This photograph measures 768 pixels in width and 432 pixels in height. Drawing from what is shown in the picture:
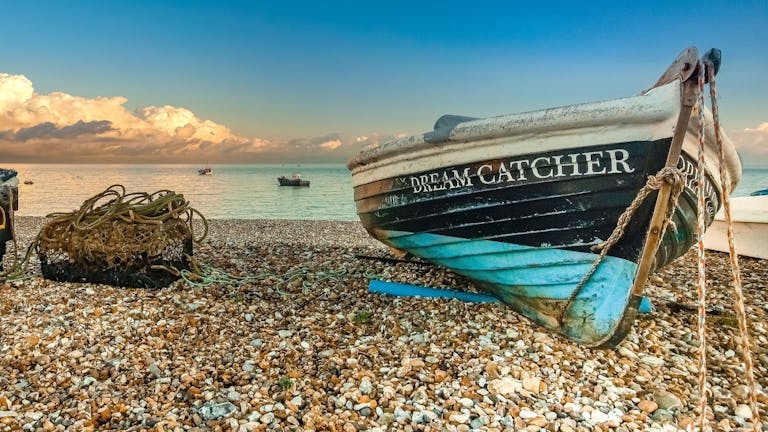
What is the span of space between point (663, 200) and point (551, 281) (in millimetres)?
1052

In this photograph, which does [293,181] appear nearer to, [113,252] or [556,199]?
[113,252]

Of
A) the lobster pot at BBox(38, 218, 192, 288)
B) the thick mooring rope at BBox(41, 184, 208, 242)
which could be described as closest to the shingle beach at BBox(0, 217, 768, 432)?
the lobster pot at BBox(38, 218, 192, 288)

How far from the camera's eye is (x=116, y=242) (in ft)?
18.9

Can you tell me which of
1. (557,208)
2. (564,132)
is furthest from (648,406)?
(564,132)

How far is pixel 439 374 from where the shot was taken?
3.73 m

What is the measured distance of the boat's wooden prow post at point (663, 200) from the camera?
3.36m

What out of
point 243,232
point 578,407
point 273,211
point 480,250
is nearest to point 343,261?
point 480,250

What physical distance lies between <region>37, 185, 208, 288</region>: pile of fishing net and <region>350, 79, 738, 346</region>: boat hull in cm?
307

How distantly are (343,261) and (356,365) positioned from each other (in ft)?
12.7

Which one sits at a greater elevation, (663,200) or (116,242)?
(663,200)

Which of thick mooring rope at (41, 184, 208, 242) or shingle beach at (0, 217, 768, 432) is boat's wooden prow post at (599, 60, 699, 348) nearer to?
shingle beach at (0, 217, 768, 432)

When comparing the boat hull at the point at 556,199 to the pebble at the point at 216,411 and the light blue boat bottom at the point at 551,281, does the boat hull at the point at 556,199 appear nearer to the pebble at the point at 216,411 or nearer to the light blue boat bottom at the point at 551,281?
the light blue boat bottom at the point at 551,281

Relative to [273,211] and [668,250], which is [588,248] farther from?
[273,211]

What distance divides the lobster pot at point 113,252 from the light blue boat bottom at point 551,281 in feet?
10.6
